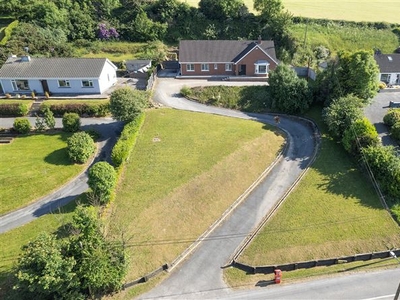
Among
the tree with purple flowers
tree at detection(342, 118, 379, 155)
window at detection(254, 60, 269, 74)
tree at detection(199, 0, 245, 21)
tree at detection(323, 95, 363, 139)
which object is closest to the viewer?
tree at detection(342, 118, 379, 155)

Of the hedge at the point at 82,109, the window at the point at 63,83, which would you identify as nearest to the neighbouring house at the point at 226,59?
the hedge at the point at 82,109

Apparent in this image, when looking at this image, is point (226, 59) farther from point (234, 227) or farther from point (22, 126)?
point (234, 227)

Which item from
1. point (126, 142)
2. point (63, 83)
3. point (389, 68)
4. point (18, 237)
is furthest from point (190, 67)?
point (18, 237)

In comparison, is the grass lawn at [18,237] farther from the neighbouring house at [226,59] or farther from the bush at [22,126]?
the neighbouring house at [226,59]

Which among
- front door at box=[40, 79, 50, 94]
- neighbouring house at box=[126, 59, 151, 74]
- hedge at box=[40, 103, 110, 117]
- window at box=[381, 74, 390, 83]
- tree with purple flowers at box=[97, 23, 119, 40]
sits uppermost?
tree with purple flowers at box=[97, 23, 119, 40]

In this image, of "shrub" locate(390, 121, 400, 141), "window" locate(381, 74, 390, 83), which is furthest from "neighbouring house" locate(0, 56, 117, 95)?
"window" locate(381, 74, 390, 83)

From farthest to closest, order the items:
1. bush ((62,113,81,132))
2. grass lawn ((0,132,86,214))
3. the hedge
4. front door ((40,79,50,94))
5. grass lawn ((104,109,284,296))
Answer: front door ((40,79,50,94)), the hedge, bush ((62,113,81,132)), grass lawn ((0,132,86,214)), grass lawn ((104,109,284,296))

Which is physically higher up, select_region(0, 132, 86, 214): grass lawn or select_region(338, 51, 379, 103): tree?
select_region(338, 51, 379, 103): tree

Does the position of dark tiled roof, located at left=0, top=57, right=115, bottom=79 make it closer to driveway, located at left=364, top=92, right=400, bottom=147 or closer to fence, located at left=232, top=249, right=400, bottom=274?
fence, located at left=232, top=249, right=400, bottom=274
